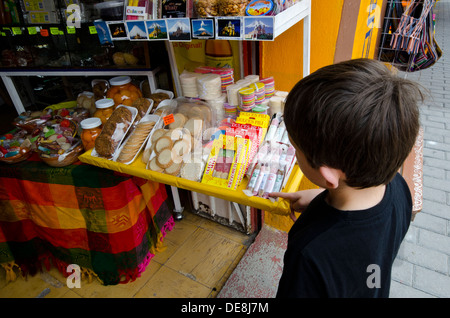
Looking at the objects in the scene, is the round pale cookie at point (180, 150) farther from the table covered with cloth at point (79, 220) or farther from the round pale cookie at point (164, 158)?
the table covered with cloth at point (79, 220)

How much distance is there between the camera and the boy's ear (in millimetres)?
763

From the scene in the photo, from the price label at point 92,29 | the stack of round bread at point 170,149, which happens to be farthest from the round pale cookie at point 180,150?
the price label at point 92,29

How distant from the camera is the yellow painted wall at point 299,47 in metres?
1.73

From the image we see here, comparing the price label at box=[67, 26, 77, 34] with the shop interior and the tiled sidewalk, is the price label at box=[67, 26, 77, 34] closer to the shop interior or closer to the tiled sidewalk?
the shop interior

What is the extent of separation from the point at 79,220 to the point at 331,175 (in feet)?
5.90

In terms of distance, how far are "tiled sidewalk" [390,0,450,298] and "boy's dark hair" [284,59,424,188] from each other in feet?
0.54

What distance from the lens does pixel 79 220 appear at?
196 cm

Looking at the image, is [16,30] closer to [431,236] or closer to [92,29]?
[92,29]

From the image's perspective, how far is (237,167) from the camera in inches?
52.3

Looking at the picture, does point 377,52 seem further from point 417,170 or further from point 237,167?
point 237,167

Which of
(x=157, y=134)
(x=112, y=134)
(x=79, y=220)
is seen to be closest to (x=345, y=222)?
(x=157, y=134)

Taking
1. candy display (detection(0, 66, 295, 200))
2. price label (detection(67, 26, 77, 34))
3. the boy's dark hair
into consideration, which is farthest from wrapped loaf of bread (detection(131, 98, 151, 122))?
the boy's dark hair

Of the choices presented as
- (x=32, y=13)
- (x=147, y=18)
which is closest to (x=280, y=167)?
(x=147, y=18)
